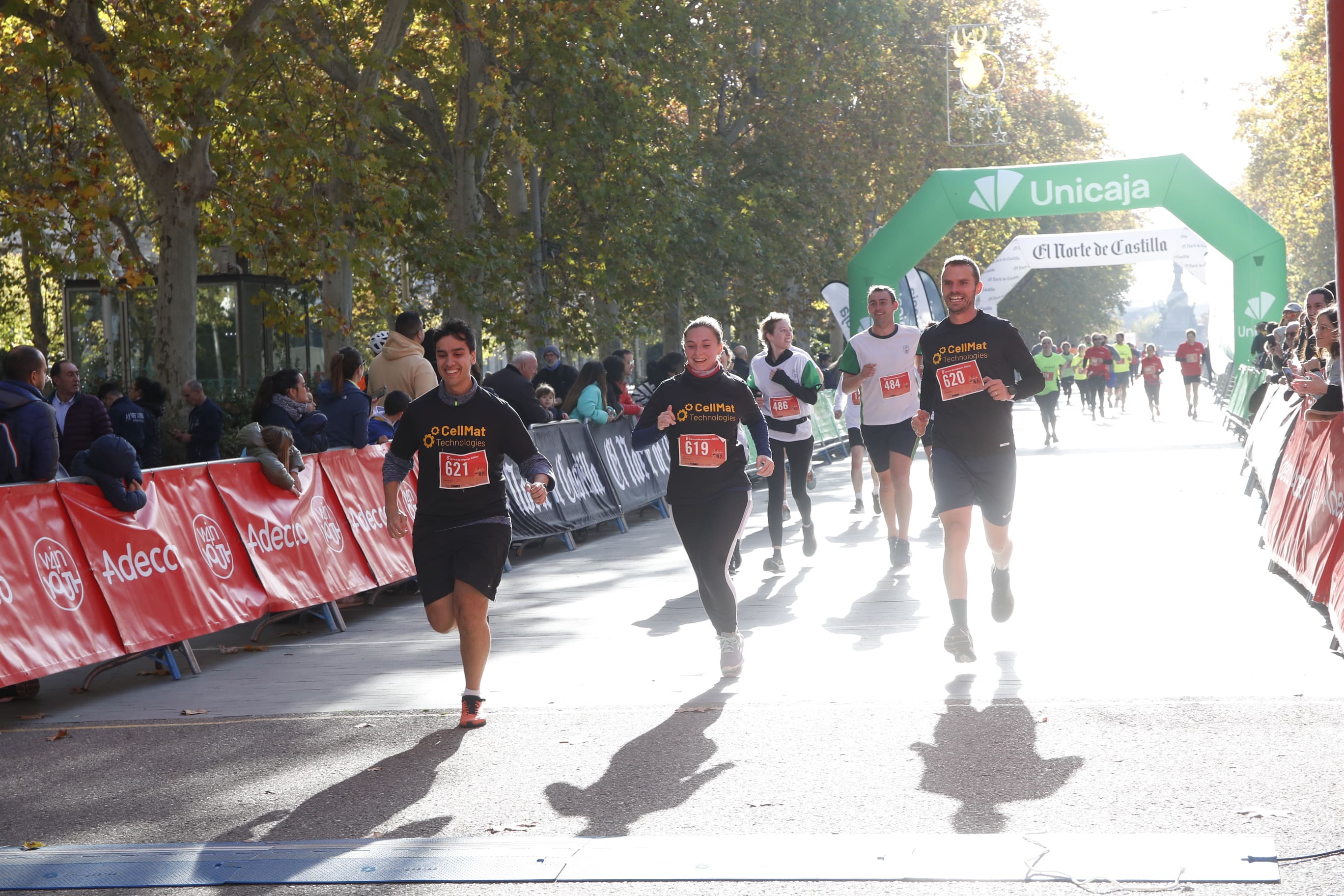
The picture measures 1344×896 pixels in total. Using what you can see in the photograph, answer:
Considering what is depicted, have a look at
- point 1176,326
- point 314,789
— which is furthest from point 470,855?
point 1176,326

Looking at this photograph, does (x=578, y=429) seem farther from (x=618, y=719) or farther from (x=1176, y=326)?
(x=1176, y=326)

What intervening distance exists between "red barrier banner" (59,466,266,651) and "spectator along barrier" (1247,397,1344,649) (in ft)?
19.0

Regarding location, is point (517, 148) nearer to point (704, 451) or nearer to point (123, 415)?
point (123, 415)

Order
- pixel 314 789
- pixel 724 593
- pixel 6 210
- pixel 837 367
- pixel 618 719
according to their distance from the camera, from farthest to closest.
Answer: pixel 6 210, pixel 837 367, pixel 724 593, pixel 618 719, pixel 314 789

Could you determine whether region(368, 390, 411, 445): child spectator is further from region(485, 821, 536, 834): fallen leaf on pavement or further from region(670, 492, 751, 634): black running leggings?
region(485, 821, 536, 834): fallen leaf on pavement

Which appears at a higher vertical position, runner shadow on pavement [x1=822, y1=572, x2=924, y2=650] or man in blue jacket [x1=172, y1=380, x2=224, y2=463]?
man in blue jacket [x1=172, y1=380, x2=224, y2=463]

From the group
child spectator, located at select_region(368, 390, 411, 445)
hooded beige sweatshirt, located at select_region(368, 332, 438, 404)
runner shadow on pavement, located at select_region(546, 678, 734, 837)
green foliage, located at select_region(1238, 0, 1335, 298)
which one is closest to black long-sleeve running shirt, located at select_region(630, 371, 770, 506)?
runner shadow on pavement, located at select_region(546, 678, 734, 837)

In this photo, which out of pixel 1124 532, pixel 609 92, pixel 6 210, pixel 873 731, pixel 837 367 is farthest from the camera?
pixel 609 92

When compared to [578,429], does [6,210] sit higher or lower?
higher

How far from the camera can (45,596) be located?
7551mm

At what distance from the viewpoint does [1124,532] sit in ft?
41.9

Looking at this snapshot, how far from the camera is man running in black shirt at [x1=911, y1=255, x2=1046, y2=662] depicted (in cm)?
760

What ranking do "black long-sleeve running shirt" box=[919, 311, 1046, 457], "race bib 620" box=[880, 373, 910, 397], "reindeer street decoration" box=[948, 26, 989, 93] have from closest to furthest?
"black long-sleeve running shirt" box=[919, 311, 1046, 457] < "race bib 620" box=[880, 373, 910, 397] < "reindeer street decoration" box=[948, 26, 989, 93]

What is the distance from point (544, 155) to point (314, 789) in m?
19.4
